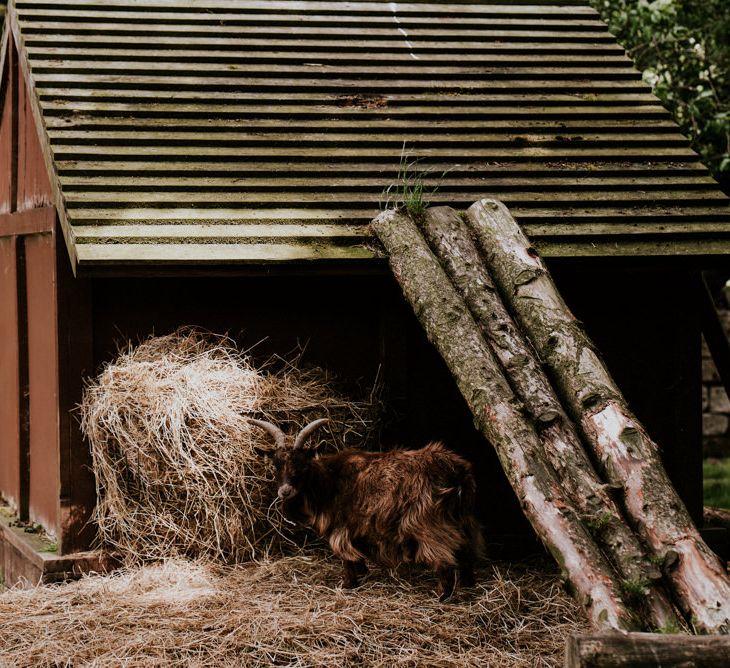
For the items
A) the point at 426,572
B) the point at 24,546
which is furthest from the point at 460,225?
the point at 24,546

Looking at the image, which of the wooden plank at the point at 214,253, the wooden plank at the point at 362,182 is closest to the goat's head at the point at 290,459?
the wooden plank at the point at 214,253

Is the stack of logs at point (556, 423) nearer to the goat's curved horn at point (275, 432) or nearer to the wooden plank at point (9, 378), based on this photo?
the goat's curved horn at point (275, 432)

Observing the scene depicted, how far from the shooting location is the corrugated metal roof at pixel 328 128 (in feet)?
25.7

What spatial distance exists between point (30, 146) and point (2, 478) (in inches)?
115

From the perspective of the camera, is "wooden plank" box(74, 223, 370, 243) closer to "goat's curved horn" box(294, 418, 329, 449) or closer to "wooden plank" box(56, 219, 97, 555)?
"wooden plank" box(56, 219, 97, 555)

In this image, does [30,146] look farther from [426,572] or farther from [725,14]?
[725,14]

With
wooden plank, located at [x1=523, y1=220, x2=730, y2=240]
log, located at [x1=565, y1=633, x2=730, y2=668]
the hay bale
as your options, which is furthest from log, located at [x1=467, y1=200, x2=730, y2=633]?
the hay bale

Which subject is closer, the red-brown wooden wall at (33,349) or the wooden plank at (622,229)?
the red-brown wooden wall at (33,349)

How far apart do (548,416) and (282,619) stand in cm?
183

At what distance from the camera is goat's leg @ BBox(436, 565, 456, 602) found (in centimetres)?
677

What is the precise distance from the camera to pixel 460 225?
765cm

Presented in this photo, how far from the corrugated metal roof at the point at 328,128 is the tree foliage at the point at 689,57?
2.36 meters

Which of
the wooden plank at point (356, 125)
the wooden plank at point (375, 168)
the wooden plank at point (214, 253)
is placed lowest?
the wooden plank at point (214, 253)

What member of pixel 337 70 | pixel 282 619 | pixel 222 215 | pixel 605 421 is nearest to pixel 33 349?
pixel 222 215
